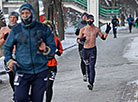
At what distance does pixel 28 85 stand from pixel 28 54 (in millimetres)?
473

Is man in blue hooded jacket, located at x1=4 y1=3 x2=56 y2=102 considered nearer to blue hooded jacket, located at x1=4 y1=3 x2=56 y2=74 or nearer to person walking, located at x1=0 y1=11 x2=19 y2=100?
blue hooded jacket, located at x1=4 y1=3 x2=56 y2=74

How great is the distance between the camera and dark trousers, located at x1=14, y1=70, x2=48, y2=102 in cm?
566

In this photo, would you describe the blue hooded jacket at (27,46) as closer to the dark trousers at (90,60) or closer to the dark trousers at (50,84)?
the dark trousers at (50,84)

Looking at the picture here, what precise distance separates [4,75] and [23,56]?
7.61 meters

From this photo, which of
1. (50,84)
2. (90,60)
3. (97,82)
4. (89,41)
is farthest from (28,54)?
(97,82)

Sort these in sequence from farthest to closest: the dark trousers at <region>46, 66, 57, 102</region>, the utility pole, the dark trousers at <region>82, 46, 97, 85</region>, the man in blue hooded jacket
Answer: the utility pole < the dark trousers at <region>82, 46, 97, 85</region> < the dark trousers at <region>46, 66, 57, 102</region> < the man in blue hooded jacket

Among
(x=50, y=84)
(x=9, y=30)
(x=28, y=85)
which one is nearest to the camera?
(x=28, y=85)

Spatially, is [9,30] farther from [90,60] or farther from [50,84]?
[90,60]

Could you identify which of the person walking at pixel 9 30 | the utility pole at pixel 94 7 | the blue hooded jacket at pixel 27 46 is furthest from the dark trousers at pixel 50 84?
the utility pole at pixel 94 7

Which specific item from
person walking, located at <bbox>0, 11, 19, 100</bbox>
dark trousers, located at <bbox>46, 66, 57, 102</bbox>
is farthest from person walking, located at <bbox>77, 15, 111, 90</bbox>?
dark trousers, located at <bbox>46, 66, 57, 102</bbox>

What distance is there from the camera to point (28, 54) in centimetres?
562

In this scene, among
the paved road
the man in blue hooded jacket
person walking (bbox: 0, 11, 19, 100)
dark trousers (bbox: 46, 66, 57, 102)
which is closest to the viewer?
the man in blue hooded jacket

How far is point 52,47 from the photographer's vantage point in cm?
587

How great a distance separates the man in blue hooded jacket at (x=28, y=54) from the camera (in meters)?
5.61
